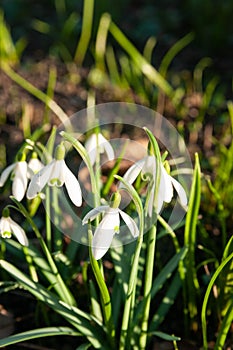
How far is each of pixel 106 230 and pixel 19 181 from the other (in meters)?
0.33

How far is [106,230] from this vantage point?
128cm

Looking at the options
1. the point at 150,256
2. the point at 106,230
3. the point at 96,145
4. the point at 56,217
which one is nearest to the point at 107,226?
the point at 106,230

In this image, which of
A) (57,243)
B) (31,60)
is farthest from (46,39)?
(57,243)

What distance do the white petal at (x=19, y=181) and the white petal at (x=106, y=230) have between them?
29 centimetres

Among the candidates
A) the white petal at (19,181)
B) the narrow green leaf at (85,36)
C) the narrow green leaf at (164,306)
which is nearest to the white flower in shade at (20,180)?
the white petal at (19,181)

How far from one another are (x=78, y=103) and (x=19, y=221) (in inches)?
35.0

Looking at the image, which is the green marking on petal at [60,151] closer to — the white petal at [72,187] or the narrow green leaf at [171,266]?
the white petal at [72,187]

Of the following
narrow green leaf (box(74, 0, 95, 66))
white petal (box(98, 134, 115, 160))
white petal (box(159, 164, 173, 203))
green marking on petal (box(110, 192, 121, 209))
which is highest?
narrow green leaf (box(74, 0, 95, 66))

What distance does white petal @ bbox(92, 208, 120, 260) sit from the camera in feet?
4.17

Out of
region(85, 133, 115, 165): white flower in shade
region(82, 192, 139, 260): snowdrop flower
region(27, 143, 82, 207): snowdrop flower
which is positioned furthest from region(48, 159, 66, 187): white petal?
region(85, 133, 115, 165): white flower in shade

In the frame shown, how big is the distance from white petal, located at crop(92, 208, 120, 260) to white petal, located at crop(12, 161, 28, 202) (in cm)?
29

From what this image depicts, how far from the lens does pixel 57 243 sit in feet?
5.65

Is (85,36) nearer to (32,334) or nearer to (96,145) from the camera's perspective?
(96,145)

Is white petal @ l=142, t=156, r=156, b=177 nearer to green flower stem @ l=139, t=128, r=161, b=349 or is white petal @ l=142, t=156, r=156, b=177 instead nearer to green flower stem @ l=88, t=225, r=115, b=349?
green flower stem @ l=139, t=128, r=161, b=349
